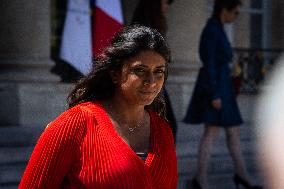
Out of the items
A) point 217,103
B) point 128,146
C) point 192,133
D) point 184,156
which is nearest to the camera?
point 128,146

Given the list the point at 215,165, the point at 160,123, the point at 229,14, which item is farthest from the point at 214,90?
the point at 160,123

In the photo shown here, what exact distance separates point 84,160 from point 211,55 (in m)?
4.13

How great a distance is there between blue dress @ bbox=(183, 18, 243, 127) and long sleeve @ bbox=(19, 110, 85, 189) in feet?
13.4

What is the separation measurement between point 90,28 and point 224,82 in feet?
5.16

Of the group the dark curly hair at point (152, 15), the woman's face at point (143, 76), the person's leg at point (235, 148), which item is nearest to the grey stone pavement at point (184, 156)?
the person's leg at point (235, 148)

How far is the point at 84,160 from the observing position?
2564 mm

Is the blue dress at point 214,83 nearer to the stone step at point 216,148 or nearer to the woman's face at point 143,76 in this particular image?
the stone step at point 216,148

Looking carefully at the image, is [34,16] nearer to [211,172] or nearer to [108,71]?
[211,172]

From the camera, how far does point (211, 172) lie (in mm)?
7953

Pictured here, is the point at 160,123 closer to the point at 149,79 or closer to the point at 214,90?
the point at 149,79

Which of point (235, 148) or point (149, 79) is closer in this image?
point (149, 79)

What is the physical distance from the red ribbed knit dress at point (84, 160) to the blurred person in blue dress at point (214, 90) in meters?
4.02

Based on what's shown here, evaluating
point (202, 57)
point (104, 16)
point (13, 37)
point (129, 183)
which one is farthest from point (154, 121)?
point (13, 37)

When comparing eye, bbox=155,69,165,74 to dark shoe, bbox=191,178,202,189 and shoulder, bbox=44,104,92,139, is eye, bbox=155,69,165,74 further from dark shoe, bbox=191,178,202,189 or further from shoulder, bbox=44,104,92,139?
dark shoe, bbox=191,178,202,189
